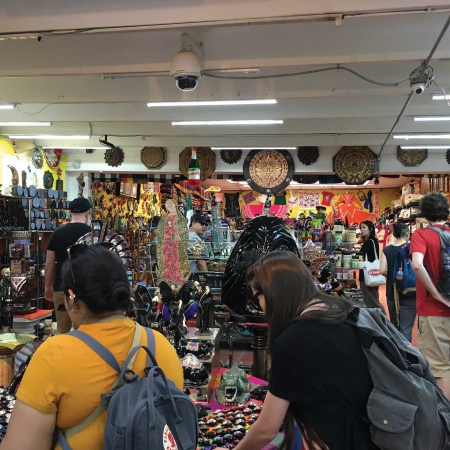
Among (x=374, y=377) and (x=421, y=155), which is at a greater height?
(x=421, y=155)

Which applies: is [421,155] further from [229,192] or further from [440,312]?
[229,192]

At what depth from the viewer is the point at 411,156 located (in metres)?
9.44

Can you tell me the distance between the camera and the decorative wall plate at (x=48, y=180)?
9354mm

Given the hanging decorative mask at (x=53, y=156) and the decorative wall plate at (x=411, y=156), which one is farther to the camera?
the hanging decorative mask at (x=53, y=156)

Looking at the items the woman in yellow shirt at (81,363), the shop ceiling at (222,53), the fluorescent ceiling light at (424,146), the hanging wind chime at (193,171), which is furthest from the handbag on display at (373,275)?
the woman in yellow shirt at (81,363)

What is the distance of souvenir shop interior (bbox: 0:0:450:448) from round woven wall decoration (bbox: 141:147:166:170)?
1.3 inches

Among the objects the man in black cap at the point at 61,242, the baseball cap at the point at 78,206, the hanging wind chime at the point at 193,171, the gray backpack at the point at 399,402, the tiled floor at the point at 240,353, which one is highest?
the hanging wind chime at the point at 193,171

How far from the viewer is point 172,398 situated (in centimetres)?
121

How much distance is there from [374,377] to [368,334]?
13 cm

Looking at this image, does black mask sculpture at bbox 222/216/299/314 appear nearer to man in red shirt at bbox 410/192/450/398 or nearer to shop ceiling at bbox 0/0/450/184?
man in red shirt at bbox 410/192/450/398

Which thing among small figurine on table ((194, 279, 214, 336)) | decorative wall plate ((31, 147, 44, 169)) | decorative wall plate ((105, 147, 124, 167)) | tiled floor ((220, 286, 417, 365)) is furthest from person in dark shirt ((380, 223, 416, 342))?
decorative wall plate ((31, 147, 44, 169))

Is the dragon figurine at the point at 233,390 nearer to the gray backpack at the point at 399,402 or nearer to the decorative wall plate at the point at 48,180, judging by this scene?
the gray backpack at the point at 399,402

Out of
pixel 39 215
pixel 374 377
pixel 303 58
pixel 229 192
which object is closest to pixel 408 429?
pixel 374 377

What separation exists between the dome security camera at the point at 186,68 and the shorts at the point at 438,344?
2.90 m
